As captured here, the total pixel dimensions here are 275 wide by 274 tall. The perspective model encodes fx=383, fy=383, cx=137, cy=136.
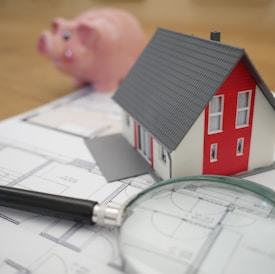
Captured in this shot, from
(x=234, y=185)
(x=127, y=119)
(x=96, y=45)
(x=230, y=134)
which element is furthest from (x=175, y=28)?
(x=234, y=185)

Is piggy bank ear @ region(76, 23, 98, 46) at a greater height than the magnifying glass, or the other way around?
piggy bank ear @ region(76, 23, 98, 46)

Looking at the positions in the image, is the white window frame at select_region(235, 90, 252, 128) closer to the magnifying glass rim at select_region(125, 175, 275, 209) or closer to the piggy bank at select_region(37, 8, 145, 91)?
the magnifying glass rim at select_region(125, 175, 275, 209)

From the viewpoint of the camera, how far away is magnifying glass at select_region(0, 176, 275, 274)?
1.23ft

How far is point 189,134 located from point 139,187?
0.10 metres

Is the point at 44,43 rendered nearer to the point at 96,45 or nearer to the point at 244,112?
the point at 96,45

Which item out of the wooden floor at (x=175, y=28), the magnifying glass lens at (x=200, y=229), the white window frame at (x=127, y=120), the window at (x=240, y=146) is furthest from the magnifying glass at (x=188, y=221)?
the wooden floor at (x=175, y=28)

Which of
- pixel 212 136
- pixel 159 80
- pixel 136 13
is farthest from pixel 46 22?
pixel 212 136

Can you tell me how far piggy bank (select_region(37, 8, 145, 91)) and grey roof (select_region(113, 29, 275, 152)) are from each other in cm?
31

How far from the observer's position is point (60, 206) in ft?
1.49

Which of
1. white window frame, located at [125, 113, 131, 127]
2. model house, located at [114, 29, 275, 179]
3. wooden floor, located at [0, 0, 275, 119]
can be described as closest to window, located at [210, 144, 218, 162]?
model house, located at [114, 29, 275, 179]

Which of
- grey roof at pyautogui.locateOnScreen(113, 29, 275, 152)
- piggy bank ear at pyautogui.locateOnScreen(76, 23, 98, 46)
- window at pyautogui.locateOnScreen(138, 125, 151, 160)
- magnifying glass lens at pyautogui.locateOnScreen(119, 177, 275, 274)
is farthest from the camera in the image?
piggy bank ear at pyautogui.locateOnScreen(76, 23, 98, 46)

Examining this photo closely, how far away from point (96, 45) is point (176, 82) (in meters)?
0.45

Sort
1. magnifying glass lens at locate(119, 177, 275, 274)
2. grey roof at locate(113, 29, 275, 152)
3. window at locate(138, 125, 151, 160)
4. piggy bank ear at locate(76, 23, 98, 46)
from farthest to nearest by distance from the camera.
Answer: piggy bank ear at locate(76, 23, 98, 46) < window at locate(138, 125, 151, 160) < grey roof at locate(113, 29, 275, 152) < magnifying glass lens at locate(119, 177, 275, 274)

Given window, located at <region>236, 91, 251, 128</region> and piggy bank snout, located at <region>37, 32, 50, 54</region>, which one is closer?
window, located at <region>236, 91, 251, 128</region>
